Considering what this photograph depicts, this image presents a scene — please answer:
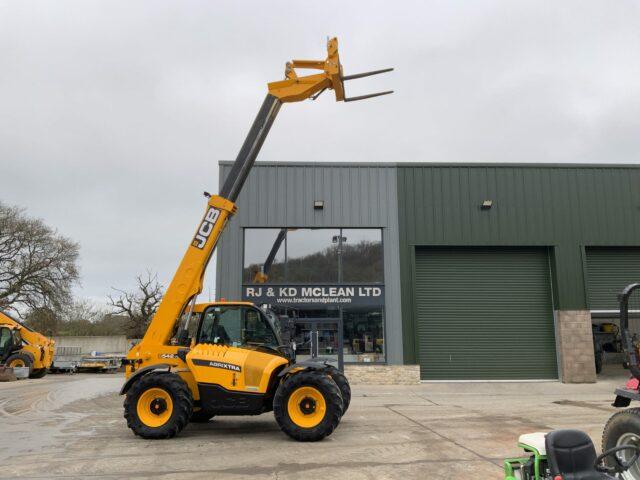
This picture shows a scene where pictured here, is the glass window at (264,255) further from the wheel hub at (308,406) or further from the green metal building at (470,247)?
the wheel hub at (308,406)

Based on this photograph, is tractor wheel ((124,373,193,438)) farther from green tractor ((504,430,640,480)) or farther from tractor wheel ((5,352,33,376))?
tractor wheel ((5,352,33,376))

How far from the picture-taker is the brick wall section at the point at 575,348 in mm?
17891

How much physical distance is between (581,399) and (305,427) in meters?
9.89

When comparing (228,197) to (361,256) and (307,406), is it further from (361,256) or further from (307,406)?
(361,256)

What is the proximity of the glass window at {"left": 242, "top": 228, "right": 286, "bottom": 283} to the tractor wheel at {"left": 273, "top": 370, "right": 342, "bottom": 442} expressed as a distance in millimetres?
10794

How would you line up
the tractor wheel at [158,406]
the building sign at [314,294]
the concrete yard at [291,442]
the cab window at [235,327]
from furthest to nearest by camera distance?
the building sign at [314,294], the cab window at [235,327], the tractor wheel at [158,406], the concrete yard at [291,442]

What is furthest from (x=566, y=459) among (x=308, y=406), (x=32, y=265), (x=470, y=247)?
(x=32, y=265)

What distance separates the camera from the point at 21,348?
842 inches

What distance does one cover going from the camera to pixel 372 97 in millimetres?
10039

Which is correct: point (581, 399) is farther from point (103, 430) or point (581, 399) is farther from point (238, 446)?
point (103, 430)

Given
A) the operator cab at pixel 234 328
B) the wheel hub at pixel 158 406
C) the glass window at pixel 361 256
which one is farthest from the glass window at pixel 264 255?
the wheel hub at pixel 158 406

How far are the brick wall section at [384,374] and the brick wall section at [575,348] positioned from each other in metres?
5.55

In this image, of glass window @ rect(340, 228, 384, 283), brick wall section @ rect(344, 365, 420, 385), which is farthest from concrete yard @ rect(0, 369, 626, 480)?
glass window @ rect(340, 228, 384, 283)

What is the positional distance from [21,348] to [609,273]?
24949 mm
